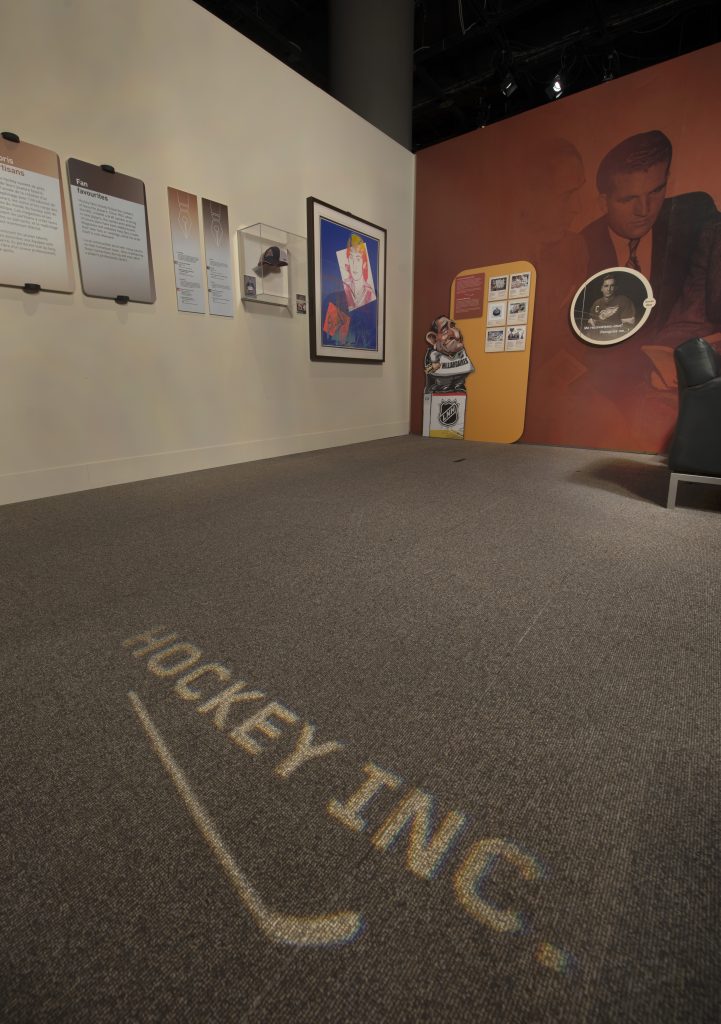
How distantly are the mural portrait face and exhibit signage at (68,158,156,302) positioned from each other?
Result: 323 centimetres

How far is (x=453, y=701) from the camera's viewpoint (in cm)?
83

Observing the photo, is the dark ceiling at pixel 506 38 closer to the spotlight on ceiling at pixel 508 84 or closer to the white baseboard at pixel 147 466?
the spotlight on ceiling at pixel 508 84

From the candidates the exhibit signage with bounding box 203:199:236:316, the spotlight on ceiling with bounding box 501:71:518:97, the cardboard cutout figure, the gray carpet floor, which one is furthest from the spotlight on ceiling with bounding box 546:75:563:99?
the gray carpet floor

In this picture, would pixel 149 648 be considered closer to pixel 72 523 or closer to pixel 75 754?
pixel 75 754

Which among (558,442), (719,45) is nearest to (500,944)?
(558,442)

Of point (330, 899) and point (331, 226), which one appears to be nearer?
point (330, 899)

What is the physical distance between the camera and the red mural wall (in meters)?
3.14

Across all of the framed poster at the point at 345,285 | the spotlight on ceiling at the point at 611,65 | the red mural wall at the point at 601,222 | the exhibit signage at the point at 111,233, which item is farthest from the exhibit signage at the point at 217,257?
the spotlight on ceiling at the point at 611,65

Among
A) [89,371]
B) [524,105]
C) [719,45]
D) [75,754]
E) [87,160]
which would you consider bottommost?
[75,754]

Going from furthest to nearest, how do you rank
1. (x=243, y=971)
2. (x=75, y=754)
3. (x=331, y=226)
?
1. (x=331, y=226)
2. (x=75, y=754)
3. (x=243, y=971)

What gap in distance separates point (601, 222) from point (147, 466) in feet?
12.1

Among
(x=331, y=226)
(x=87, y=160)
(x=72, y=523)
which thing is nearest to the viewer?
(x=72, y=523)

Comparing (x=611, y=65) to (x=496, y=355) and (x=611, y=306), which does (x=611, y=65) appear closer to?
(x=611, y=306)

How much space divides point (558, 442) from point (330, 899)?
3.94m
